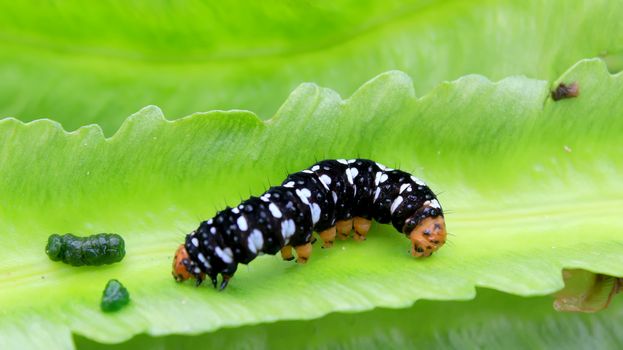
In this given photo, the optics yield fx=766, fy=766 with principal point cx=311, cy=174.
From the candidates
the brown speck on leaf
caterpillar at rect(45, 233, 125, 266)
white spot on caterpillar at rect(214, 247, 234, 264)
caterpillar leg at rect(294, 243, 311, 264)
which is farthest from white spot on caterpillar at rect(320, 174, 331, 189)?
the brown speck on leaf

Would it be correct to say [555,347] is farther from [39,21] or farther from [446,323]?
[39,21]

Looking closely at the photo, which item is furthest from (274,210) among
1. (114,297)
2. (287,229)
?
(114,297)

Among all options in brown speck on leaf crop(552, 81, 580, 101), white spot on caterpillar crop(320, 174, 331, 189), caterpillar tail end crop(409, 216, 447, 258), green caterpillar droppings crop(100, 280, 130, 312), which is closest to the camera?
green caterpillar droppings crop(100, 280, 130, 312)

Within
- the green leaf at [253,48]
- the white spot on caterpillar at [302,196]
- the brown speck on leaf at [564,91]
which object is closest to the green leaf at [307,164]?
the brown speck on leaf at [564,91]

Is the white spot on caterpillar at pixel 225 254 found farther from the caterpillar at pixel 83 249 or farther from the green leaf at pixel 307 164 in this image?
the caterpillar at pixel 83 249

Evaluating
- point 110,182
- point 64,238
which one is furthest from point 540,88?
point 64,238

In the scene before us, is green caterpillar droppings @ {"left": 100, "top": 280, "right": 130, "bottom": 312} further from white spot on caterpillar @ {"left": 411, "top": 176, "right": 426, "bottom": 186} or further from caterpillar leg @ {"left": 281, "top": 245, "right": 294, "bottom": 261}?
white spot on caterpillar @ {"left": 411, "top": 176, "right": 426, "bottom": 186}
